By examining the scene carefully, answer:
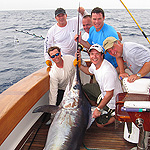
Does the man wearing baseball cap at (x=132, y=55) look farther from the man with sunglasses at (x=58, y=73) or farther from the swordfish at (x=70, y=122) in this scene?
the man with sunglasses at (x=58, y=73)

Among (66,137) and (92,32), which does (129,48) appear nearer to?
(92,32)

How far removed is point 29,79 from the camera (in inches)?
87.2

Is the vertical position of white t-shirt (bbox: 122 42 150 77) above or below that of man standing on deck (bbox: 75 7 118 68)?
below

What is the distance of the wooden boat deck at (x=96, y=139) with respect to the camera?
1.84m

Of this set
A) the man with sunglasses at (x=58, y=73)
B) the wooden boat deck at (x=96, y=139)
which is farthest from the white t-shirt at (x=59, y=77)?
the wooden boat deck at (x=96, y=139)

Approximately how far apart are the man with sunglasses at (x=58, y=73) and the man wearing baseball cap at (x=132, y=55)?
62 cm

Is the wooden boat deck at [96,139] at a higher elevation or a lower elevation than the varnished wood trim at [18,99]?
lower

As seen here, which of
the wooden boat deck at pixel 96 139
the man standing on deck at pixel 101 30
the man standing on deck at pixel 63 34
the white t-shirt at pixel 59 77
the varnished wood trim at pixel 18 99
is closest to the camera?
the varnished wood trim at pixel 18 99

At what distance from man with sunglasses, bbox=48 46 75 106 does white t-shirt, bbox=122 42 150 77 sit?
2.39 ft

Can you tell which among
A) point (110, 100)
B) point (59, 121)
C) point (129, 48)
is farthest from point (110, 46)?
point (59, 121)

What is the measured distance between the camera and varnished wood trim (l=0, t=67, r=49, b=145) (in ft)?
4.91

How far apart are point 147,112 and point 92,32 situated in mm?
1660

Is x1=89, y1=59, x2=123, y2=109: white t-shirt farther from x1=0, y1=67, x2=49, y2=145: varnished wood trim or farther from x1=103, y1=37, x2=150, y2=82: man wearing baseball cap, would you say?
x1=0, y1=67, x2=49, y2=145: varnished wood trim

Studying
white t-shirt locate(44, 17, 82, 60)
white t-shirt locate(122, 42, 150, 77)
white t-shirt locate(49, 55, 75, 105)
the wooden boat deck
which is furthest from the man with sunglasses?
white t-shirt locate(122, 42, 150, 77)
